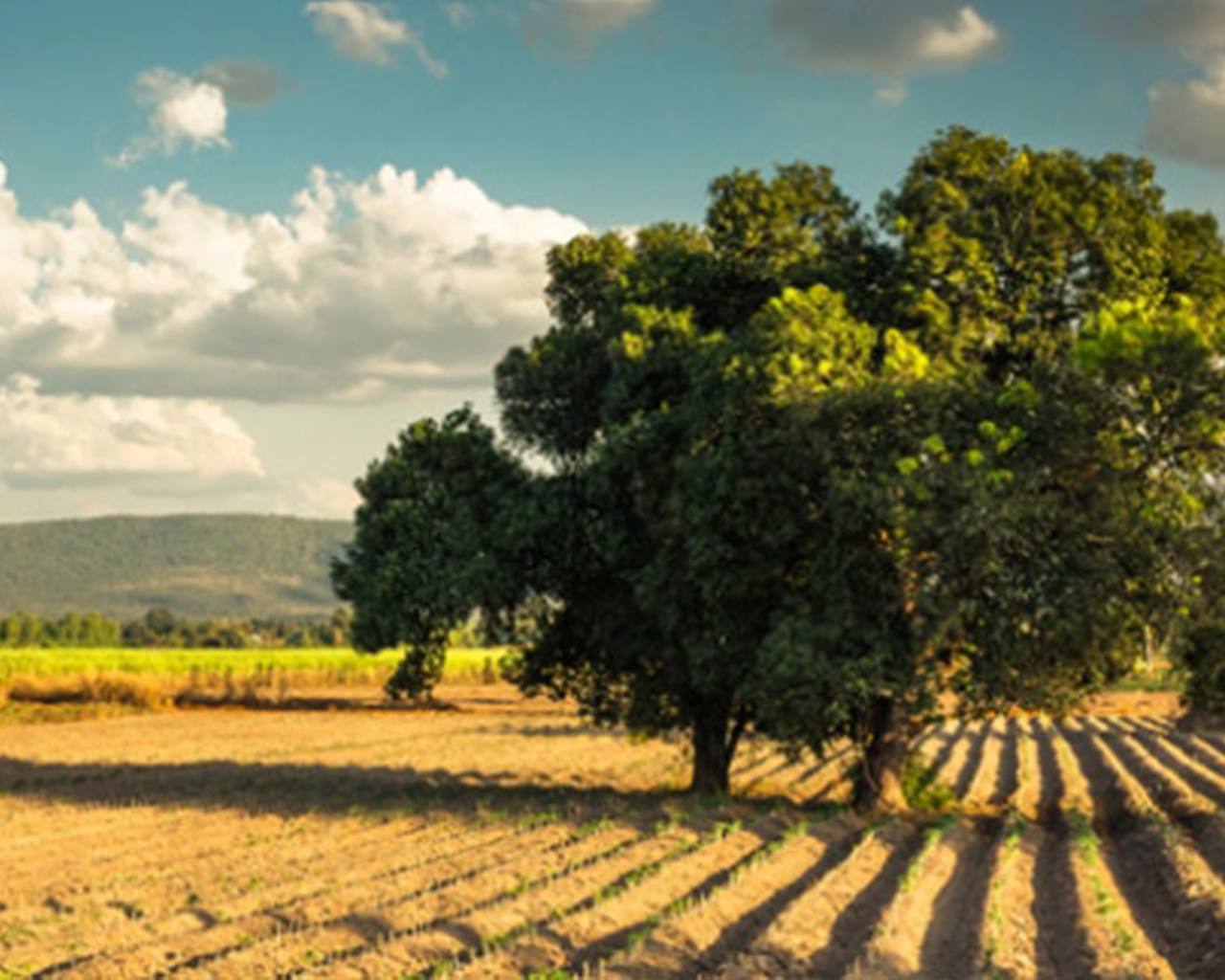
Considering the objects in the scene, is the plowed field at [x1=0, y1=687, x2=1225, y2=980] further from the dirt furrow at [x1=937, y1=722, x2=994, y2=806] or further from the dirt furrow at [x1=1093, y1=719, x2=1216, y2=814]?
the dirt furrow at [x1=937, y1=722, x2=994, y2=806]

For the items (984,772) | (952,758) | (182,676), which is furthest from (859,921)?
(182,676)

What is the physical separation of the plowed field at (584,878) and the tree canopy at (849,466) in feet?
8.92

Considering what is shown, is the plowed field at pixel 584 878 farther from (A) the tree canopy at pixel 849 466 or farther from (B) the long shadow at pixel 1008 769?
(A) the tree canopy at pixel 849 466

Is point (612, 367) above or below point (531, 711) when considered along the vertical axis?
above

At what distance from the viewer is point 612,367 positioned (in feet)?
85.3

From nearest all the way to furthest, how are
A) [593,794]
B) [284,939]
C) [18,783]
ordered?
[284,939], [593,794], [18,783]

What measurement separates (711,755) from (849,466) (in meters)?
8.61

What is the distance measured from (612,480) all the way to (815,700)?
593 cm

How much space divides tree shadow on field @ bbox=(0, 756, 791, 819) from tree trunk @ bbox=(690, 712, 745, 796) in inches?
28.0

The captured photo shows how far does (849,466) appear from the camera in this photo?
22.5 metres

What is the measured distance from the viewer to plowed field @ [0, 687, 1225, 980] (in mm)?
14047

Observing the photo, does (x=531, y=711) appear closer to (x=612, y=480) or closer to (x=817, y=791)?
(x=817, y=791)

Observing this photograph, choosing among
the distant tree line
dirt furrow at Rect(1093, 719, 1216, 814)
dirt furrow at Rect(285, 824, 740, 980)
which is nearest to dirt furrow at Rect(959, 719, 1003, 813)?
dirt furrow at Rect(1093, 719, 1216, 814)

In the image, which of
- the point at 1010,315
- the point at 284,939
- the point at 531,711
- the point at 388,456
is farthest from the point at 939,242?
the point at 531,711
